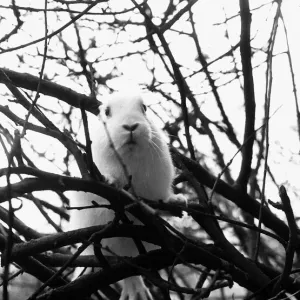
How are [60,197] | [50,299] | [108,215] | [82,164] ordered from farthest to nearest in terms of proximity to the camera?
[60,197]
[108,215]
[50,299]
[82,164]

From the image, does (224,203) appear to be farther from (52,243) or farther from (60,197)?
(52,243)

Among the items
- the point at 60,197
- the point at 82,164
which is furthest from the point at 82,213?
the point at 60,197

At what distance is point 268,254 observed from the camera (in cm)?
539

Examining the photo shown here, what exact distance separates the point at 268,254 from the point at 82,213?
2.55 m

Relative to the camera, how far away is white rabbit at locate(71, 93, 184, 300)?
3.19m

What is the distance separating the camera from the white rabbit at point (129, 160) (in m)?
3.19

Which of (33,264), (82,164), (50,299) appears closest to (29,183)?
(82,164)

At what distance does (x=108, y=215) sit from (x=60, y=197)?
1.82 metres

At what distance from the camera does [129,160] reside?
3238 mm

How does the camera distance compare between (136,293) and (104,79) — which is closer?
(136,293)

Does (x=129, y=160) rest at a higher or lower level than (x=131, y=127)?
lower

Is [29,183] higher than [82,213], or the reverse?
[82,213]

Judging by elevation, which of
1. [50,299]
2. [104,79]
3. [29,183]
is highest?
[104,79]

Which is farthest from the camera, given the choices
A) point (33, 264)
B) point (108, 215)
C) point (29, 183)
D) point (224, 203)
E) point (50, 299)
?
point (224, 203)
